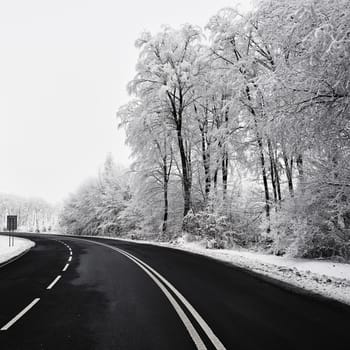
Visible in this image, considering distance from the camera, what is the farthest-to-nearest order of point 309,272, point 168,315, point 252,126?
point 252,126, point 309,272, point 168,315

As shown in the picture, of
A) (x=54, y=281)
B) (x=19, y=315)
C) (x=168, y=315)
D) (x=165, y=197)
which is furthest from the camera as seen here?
(x=165, y=197)

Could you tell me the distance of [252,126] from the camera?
1516cm

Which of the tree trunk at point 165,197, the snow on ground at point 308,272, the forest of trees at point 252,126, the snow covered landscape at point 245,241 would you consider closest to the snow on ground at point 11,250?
the snow covered landscape at point 245,241

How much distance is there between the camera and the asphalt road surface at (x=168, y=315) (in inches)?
172

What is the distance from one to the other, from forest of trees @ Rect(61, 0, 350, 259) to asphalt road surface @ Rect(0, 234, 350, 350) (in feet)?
12.6

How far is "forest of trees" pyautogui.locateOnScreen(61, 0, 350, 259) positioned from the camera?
7.27 m

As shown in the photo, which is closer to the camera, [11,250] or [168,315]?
[168,315]

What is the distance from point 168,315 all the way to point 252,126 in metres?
11.4

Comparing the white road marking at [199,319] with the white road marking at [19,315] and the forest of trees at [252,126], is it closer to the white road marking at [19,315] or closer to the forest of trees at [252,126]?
the white road marking at [19,315]

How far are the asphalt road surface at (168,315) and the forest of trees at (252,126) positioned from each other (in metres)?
3.85

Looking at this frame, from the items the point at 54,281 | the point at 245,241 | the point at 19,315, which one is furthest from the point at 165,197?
the point at 19,315

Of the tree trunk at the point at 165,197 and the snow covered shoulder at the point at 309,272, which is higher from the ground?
the tree trunk at the point at 165,197

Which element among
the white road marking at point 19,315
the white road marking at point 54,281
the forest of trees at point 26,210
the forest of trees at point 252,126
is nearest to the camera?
the white road marking at point 19,315

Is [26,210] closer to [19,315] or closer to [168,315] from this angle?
[19,315]
